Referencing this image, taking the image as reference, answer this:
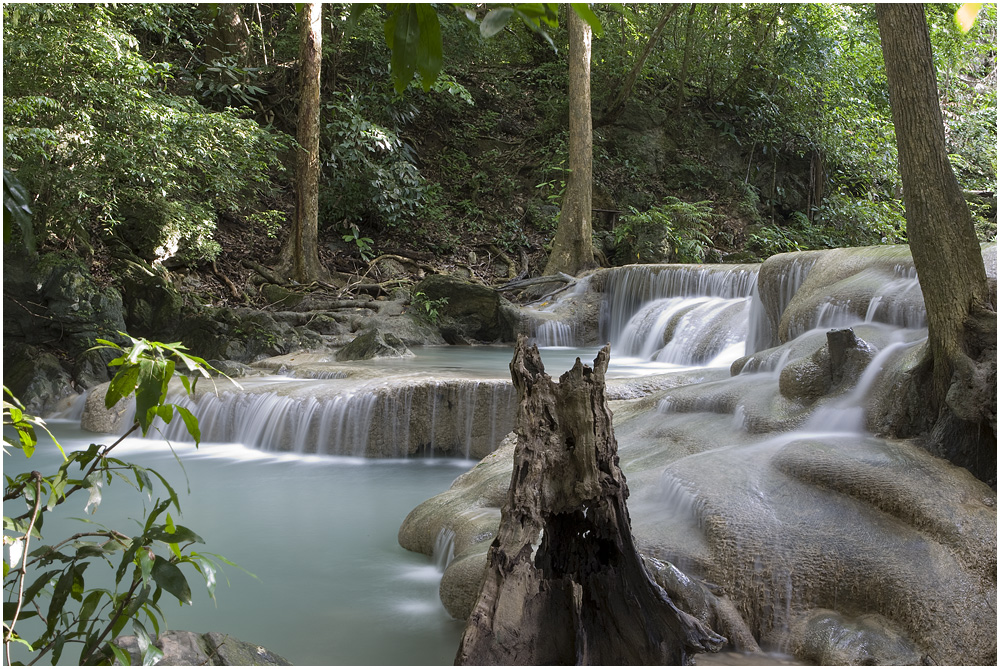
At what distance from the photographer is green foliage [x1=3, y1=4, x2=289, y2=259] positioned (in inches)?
300

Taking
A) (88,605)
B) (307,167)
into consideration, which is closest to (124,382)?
(88,605)

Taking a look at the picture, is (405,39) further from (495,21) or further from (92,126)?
(92,126)

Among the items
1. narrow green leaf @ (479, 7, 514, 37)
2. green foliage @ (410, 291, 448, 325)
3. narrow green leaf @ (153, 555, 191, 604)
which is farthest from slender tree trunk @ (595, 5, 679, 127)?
narrow green leaf @ (153, 555, 191, 604)

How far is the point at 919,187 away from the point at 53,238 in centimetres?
993

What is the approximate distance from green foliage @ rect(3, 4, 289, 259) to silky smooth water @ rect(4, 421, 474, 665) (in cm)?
280

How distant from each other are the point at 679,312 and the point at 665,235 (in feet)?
13.6

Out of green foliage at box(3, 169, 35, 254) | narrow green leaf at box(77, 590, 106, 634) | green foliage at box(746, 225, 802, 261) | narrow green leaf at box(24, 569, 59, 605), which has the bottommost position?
narrow green leaf at box(77, 590, 106, 634)

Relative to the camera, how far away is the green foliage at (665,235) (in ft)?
45.9

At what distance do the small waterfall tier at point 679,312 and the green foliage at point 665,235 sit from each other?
2.25m

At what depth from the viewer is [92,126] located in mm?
8055

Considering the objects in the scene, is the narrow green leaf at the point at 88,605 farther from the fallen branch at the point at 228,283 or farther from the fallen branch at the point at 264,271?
the fallen branch at the point at 264,271

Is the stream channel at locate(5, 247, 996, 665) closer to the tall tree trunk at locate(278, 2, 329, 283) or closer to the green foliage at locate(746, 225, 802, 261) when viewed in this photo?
the tall tree trunk at locate(278, 2, 329, 283)

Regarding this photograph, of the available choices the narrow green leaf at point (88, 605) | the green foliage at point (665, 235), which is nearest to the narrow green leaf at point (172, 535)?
the narrow green leaf at point (88, 605)

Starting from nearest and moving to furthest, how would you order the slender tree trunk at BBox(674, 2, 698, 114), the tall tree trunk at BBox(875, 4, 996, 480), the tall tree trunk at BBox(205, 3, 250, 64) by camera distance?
the tall tree trunk at BBox(875, 4, 996, 480)
the tall tree trunk at BBox(205, 3, 250, 64)
the slender tree trunk at BBox(674, 2, 698, 114)
